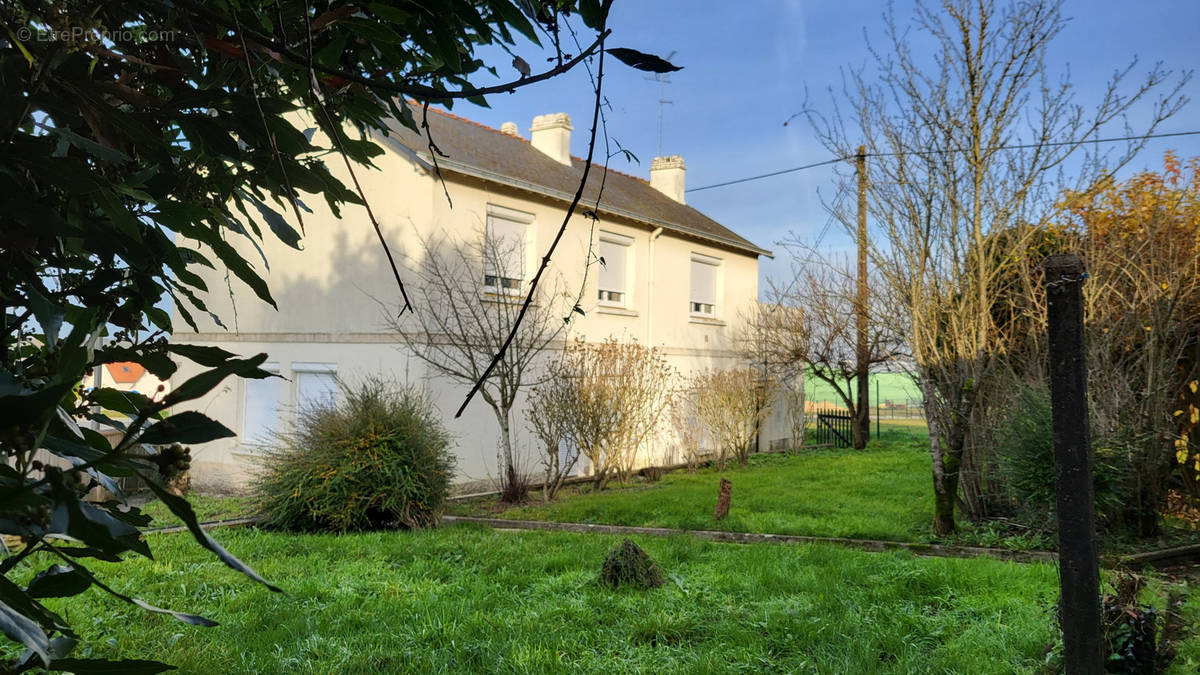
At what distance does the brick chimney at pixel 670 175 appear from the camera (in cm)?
2348

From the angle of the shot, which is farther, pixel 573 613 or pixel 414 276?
pixel 414 276

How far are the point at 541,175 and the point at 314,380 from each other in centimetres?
596

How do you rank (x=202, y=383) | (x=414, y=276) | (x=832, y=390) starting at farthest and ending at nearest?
(x=832, y=390), (x=414, y=276), (x=202, y=383)

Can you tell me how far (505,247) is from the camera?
15039 mm

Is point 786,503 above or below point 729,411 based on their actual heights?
below

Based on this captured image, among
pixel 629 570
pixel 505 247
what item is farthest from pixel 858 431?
pixel 629 570

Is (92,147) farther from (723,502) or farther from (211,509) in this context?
(211,509)

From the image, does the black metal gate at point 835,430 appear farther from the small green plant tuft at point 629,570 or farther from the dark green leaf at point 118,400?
the dark green leaf at point 118,400

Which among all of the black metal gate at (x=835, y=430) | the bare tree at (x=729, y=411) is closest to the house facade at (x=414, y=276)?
the bare tree at (x=729, y=411)

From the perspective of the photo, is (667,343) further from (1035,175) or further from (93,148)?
(93,148)

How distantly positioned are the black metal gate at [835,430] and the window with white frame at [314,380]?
49.4 feet

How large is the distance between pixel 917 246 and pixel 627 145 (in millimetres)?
8370

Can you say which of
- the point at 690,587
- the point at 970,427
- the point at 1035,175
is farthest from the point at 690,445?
the point at 690,587

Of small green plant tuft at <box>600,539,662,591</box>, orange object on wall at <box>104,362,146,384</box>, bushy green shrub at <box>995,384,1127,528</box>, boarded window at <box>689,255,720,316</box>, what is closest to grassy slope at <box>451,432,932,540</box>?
bushy green shrub at <box>995,384,1127,528</box>
